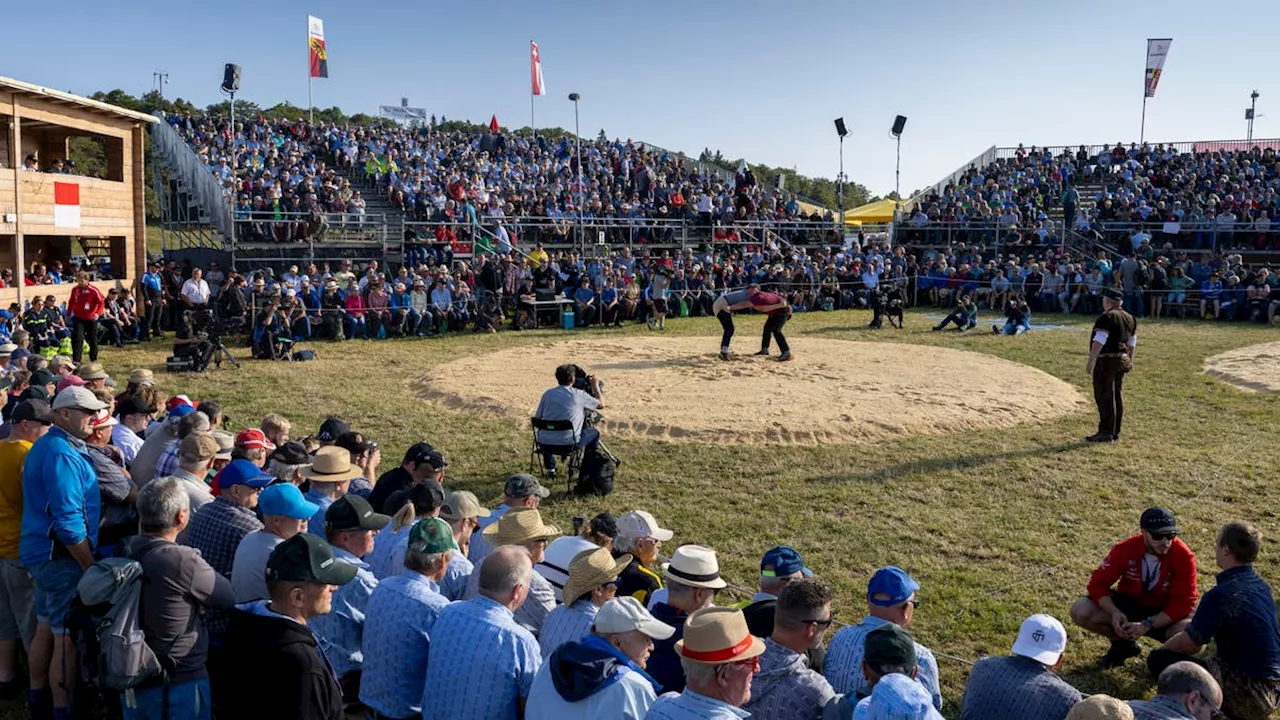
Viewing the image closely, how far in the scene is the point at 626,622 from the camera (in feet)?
12.0

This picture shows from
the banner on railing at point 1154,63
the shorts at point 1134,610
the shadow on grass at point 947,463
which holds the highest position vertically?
the banner on railing at point 1154,63

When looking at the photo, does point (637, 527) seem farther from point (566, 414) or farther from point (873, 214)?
point (873, 214)

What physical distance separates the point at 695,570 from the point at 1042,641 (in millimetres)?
1640

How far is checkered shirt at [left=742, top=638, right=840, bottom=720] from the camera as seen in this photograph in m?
3.73

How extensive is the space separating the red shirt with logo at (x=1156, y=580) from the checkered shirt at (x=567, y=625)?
3.96m

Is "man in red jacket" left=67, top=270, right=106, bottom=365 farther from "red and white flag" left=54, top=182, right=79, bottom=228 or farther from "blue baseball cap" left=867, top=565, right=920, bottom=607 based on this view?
"blue baseball cap" left=867, top=565, right=920, bottom=607

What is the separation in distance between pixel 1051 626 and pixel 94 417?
5.89 meters

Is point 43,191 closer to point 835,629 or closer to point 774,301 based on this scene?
point 774,301

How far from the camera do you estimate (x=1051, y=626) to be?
442 cm

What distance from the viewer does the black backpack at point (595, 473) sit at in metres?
9.62

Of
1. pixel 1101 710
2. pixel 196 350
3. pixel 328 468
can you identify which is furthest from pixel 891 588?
→ pixel 196 350

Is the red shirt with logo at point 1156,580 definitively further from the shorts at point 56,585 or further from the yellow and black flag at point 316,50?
the yellow and black flag at point 316,50

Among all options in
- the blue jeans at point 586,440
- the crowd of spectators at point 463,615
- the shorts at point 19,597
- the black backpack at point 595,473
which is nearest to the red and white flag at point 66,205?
the blue jeans at point 586,440

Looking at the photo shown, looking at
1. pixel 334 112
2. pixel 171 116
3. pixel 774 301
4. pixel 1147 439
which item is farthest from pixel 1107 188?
pixel 334 112
